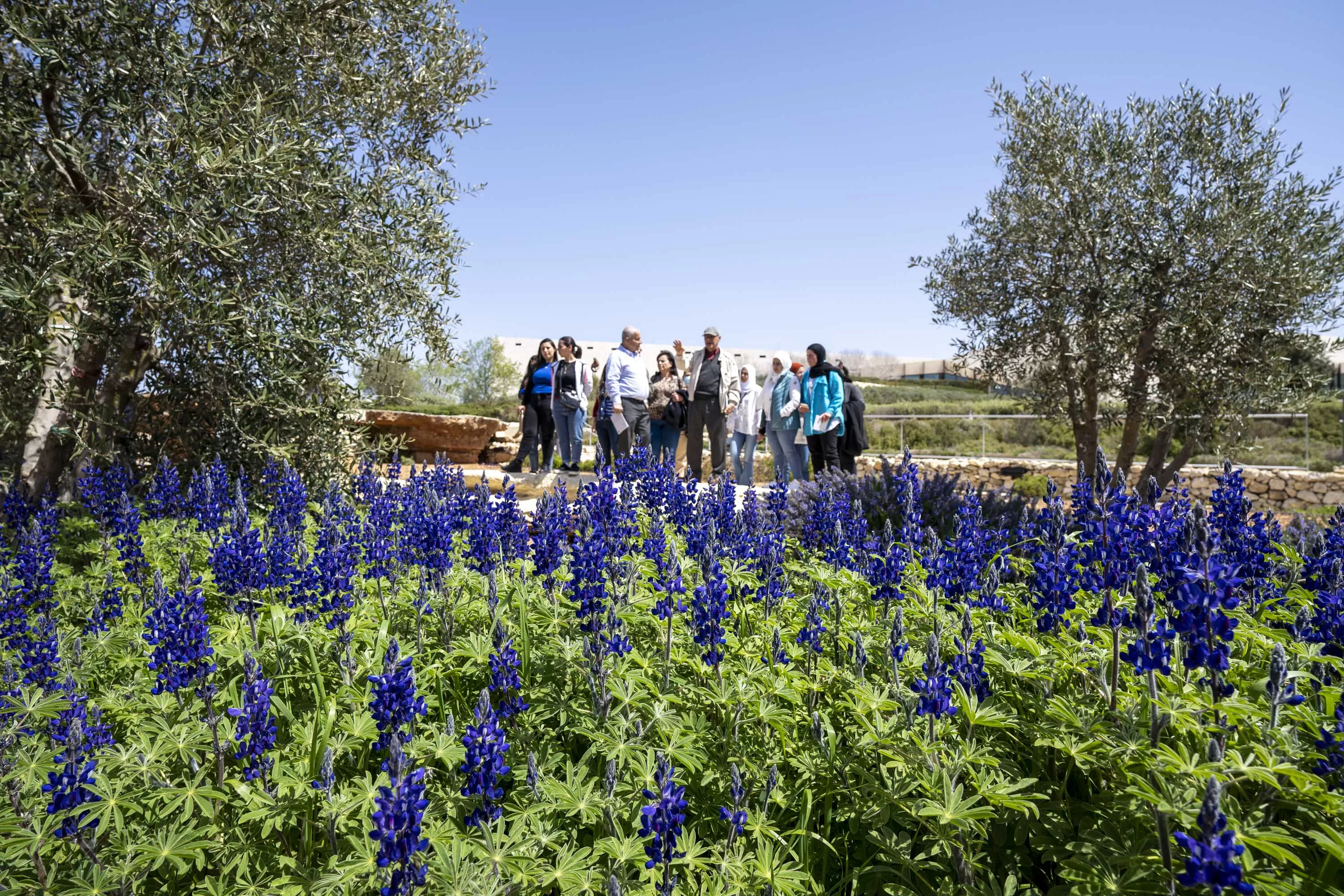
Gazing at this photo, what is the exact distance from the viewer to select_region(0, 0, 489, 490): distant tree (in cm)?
637

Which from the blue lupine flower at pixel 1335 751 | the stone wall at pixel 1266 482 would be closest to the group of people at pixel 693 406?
the stone wall at pixel 1266 482

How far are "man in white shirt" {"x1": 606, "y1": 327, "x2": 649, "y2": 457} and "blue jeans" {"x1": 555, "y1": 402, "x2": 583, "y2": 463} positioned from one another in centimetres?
84

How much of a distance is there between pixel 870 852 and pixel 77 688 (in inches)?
145

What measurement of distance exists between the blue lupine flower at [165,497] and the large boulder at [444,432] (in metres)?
11.5

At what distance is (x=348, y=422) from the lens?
7.99 meters

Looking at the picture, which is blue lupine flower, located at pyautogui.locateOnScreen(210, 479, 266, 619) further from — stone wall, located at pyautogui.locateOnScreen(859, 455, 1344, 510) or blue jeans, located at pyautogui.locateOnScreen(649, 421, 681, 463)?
stone wall, located at pyautogui.locateOnScreen(859, 455, 1344, 510)

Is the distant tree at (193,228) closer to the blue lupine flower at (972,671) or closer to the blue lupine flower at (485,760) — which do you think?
the blue lupine flower at (485,760)

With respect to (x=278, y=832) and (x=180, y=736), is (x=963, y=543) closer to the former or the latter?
(x=278, y=832)

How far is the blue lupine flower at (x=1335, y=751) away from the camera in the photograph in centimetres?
206

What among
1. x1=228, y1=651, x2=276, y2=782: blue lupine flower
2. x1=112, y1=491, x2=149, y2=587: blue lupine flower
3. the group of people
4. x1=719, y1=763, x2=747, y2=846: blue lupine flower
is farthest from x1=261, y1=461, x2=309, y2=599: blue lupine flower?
the group of people

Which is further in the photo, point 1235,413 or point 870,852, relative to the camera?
point 1235,413

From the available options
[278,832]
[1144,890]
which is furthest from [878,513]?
[278,832]

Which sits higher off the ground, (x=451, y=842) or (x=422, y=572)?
(x=422, y=572)

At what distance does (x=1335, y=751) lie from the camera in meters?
2.07
